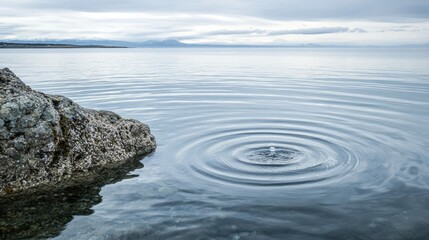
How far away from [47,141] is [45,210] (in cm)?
221

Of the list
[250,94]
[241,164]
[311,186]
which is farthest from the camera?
[250,94]

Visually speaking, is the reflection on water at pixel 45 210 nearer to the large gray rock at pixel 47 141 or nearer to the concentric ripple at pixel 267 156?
the large gray rock at pixel 47 141

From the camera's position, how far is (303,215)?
8.25m

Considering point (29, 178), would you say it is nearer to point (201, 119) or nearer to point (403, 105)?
point (201, 119)

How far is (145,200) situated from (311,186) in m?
4.10

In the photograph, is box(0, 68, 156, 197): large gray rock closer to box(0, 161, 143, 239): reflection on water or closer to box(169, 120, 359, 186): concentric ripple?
box(0, 161, 143, 239): reflection on water

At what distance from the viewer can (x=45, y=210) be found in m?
8.42

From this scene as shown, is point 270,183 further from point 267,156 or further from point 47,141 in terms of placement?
point 47,141

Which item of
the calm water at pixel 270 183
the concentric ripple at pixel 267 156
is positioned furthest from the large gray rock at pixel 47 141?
the concentric ripple at pixel 267 156

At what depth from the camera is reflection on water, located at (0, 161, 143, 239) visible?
24.6 feet

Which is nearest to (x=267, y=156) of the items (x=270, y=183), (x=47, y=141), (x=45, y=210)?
(x=270, y=183)

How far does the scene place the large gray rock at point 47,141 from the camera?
9508 mm

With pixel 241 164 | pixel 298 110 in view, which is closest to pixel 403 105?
pixel 298 110

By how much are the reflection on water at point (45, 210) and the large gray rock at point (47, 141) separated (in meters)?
0.57
